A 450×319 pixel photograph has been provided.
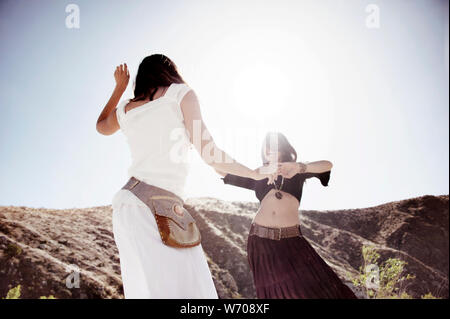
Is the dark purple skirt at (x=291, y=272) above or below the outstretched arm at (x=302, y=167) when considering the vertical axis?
below

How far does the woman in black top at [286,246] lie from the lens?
10.5 feet

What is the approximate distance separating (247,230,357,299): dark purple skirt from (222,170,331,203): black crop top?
0.55m

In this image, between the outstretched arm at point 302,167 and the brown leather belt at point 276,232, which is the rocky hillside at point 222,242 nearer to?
the brown leather belt at point 276,232

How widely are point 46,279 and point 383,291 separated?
974cm

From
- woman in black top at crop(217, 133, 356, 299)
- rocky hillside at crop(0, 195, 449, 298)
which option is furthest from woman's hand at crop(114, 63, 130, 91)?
rocky hillside at crop(0, 195, 449, 298)

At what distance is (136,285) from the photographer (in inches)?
58.1

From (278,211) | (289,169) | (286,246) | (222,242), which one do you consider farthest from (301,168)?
(222,242)

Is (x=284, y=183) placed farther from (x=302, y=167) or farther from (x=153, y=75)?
(x=153, y=75)

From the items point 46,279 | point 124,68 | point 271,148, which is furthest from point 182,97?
point 46,279

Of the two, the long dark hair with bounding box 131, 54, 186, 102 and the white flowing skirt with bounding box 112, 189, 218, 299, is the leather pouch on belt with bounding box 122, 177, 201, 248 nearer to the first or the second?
the white flowing skirt with bounding box 112, 189, 218, 299

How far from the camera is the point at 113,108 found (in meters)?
2.15

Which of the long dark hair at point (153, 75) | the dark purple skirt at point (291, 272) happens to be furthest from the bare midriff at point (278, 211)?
the long dark hair at point (153, 75)

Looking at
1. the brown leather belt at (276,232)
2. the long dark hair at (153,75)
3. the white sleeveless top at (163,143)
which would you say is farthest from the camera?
the brown leather belt at (276,232)

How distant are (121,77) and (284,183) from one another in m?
2.28
